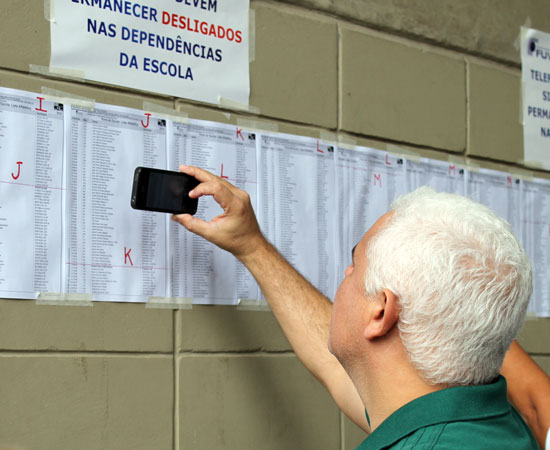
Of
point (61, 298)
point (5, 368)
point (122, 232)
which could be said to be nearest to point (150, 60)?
point (122, 232)

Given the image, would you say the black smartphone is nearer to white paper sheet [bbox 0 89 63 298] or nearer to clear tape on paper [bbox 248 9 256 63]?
white paper sheet [bbox 0 89 63 298]

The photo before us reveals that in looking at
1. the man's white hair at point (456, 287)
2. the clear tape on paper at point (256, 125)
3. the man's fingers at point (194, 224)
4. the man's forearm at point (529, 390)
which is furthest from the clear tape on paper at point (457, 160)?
the man's white hair at point (456, 287)

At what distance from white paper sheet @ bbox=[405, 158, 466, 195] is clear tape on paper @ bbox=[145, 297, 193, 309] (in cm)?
83

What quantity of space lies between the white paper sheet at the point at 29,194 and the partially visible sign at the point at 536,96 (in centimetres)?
166

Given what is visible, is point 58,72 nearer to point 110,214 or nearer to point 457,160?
point 110,214

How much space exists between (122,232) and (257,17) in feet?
2.36

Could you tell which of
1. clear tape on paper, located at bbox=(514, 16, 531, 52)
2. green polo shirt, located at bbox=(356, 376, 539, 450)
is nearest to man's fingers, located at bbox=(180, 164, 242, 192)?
green polo shirt, located at bbox=(356, 376, 539, 450)

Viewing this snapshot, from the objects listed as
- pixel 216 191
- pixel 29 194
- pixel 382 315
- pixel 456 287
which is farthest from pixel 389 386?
pixel 29 194

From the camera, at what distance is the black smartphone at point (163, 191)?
173cm

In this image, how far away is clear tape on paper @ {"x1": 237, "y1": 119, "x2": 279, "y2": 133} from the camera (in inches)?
81.4

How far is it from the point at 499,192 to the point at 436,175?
0.27 m

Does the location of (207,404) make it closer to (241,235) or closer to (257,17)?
(241,235)

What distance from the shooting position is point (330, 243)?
86.4 inches

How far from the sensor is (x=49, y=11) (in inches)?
70.6
